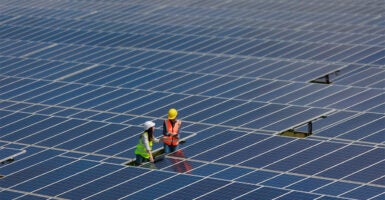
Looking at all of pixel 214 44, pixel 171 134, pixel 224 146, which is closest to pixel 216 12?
pixel 214 44

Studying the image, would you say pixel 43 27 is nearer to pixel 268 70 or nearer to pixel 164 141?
pixel 268 70

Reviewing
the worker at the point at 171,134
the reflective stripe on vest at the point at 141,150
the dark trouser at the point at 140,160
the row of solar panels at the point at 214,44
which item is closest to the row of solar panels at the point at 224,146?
the worker at the point at 171,134

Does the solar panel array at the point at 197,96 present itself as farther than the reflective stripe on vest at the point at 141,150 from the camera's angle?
No

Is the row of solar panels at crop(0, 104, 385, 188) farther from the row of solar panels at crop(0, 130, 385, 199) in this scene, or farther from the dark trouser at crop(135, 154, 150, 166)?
the dark trouser at crop(135, 154, 150, 166)

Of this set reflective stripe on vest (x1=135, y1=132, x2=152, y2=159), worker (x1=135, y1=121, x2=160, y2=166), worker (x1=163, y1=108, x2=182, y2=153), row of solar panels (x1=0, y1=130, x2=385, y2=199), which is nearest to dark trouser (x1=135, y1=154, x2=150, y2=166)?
worker (x1=135, y1=121, x2=160, y2=166)

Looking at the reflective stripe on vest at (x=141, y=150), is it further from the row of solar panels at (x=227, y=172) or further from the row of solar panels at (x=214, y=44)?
the row of solar panels at (x=214, y=44)

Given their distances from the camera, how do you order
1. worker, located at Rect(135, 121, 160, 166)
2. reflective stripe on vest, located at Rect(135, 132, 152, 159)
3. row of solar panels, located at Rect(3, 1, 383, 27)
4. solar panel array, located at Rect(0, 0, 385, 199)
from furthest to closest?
row of solar panels, located at Rect(3, 1, 383, 27) → reflective stripe on vest, located at Rect(135, 132, 152, 159) → worker, located at Rect(135, 121, 160, 166) → solar panel array, located at Rect(0, 0, 385, 199)
